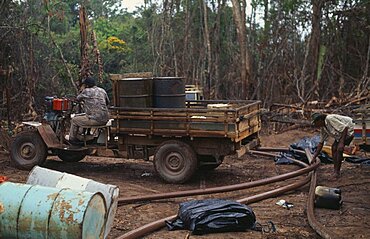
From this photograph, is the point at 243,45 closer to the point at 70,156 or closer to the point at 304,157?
the point at 304,157

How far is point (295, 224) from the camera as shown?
665 centimetres

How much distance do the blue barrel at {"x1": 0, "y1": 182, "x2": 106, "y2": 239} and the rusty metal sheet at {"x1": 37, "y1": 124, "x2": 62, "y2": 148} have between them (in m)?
5.42

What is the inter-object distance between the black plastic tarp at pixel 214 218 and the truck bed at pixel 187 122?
7.95 ft

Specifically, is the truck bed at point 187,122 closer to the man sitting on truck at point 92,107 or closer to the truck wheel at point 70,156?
the man sitting on truck at point 92,107

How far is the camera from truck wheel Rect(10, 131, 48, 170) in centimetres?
1016

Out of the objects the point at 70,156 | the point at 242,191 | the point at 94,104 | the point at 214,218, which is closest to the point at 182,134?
the point at 242,191

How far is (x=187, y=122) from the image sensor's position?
29.3ft

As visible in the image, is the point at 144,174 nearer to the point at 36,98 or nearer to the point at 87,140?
the point at 87,140

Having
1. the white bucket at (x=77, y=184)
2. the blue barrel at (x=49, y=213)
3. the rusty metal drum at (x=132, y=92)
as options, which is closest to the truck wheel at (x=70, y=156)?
the rusty metal drum at (x=132, y=92)

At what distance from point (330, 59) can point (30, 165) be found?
1424 centimetres

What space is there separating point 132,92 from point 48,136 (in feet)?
6.83

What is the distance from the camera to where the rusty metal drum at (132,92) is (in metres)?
9.45

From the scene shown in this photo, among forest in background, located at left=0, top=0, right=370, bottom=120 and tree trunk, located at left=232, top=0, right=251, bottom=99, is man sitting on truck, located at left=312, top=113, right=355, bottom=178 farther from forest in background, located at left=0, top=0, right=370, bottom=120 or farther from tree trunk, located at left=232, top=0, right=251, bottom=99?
tree trunk, located at left=232, top=0, right=251, bottom=99

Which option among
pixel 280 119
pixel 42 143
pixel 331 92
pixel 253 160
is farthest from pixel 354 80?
pixel 42 143
